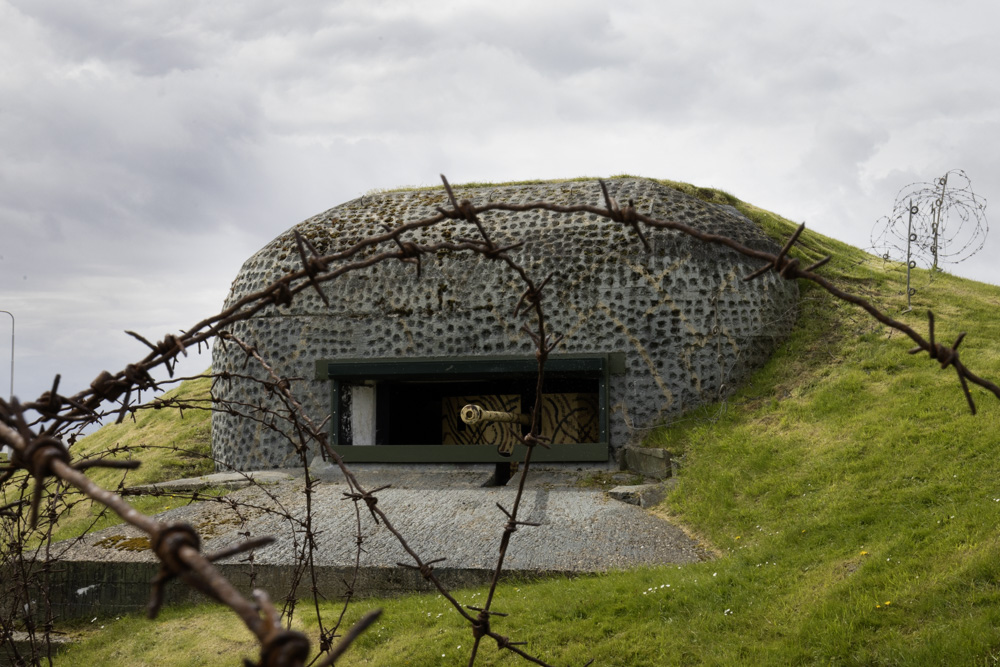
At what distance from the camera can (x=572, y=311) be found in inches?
443

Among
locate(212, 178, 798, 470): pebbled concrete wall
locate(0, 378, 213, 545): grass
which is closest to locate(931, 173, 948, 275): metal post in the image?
locate(212, 178, 798, 470): pebbled concrete wall

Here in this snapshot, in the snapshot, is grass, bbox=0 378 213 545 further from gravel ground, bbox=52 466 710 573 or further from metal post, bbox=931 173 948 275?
metal post, bbox=931 173 948 275

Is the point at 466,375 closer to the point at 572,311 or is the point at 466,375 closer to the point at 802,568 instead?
the point at 572,311

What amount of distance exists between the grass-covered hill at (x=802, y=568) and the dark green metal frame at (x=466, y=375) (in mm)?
1469

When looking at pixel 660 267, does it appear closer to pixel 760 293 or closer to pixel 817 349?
pixel 760 293

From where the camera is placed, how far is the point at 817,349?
10906mm

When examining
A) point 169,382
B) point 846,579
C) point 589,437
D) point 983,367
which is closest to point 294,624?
point 846,579

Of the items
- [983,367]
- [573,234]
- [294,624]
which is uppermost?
[573,234]

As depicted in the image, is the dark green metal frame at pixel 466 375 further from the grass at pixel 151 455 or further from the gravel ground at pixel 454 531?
the grass at pixel 151 455

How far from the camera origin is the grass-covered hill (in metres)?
5.20

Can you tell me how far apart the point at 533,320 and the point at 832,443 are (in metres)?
4.20

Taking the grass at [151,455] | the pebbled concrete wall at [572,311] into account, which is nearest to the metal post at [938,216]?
the pebbled concrete wall at [572,311]

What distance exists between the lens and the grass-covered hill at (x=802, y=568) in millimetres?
5195

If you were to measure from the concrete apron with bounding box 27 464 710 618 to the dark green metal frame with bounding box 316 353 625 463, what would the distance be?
4.34 feet
